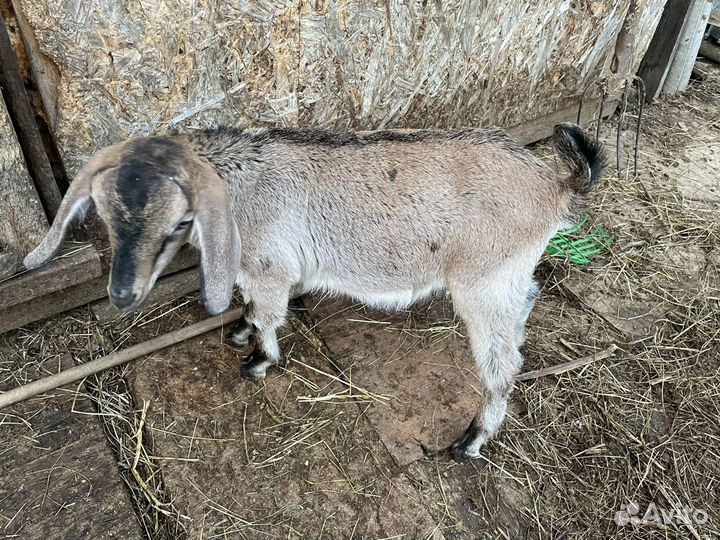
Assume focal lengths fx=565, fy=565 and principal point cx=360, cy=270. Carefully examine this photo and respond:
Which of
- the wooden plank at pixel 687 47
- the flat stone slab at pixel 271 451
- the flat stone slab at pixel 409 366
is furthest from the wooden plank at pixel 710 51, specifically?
the flat stone slab at pixel 271 451

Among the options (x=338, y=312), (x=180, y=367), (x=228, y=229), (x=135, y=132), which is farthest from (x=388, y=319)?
(x=135, y=132)

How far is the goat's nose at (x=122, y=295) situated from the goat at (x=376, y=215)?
0.03 feet

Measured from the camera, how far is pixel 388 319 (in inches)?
145

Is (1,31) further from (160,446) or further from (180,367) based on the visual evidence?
(160,446)

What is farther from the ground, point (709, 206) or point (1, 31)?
point (1, 31)

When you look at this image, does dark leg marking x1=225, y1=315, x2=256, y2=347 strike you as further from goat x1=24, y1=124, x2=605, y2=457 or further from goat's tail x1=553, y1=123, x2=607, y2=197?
goat's tail x1=553, y1=123, x2=607, y2=197

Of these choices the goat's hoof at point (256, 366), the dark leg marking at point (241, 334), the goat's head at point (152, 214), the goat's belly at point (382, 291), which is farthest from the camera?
the dark leg marking at point (241, 334)

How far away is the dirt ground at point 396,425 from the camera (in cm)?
267

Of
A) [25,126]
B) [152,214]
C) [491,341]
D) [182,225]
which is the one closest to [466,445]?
[491,341]

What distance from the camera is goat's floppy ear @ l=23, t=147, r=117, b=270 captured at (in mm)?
2426

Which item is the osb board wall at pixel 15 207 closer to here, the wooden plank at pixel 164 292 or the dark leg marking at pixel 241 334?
the wooden plank at pixel 164 292

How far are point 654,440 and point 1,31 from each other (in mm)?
3815

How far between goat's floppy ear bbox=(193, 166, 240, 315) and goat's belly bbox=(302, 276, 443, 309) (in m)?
0.63

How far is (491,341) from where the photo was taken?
2.71 metres
